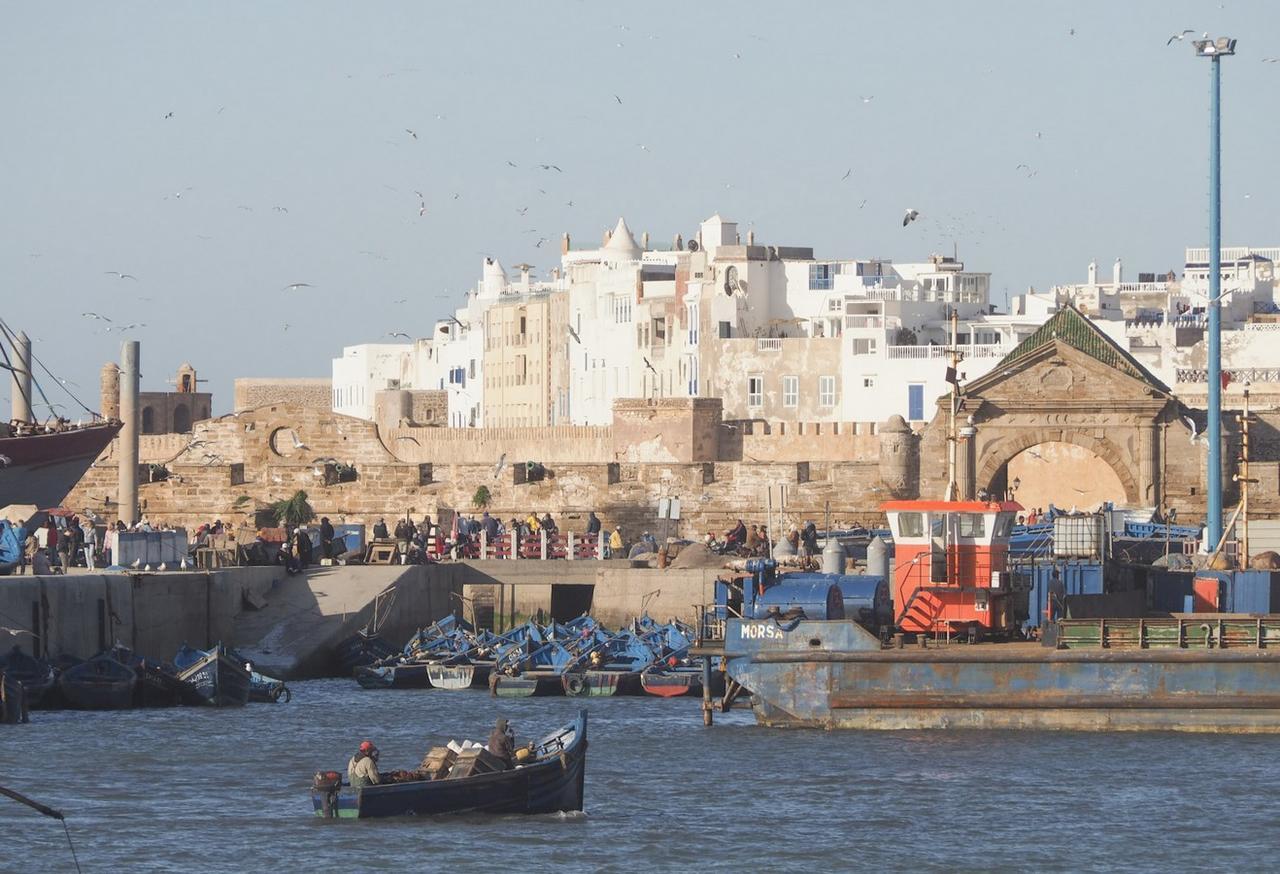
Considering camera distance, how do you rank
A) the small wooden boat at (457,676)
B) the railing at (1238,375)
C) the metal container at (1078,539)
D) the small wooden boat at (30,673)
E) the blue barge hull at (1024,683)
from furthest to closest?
1. the railing at (1238,375)
2. the small wooden boat at (457,676)
3. the metal container at (1078,539)
4. the small wooden boat at (30,673)
5. the blue barge hull at (1024,683)

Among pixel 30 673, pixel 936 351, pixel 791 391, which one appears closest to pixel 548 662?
pixel 30 673

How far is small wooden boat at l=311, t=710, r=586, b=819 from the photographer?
2416 centimetres

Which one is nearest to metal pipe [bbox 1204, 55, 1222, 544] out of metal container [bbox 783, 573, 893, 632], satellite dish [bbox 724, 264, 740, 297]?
metal container [bbox 783, 573, 893, 632]

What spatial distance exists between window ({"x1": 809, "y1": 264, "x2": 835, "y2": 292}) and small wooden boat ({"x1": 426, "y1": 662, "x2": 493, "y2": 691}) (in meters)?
38.8

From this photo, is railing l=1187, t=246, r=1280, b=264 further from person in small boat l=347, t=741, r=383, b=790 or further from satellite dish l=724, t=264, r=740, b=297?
person in small boat l=347, t=741, r=383, b=790

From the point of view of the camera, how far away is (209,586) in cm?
3919

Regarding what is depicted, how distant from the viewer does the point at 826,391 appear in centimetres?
6819

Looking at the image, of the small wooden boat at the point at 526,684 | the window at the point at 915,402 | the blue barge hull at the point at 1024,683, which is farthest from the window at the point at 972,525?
the window at the point at 915,402

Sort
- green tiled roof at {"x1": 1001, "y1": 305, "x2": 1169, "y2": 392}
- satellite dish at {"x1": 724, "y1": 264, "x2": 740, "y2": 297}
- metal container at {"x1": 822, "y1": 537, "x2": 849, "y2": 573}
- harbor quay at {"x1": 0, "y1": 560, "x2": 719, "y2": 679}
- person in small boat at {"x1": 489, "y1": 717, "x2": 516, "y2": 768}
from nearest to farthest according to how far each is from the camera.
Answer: person in small boat at {"x1": 489, "y1": 717, "x2": 516, "y2": 768}
metal container at {"x1": 822, "y1": 537, "x2": 849, "y2": 573}
harbor quay at {"x1": 0, "y1": 560, "x2": 719, "y2": 679}
green tiled roof at {"x1": 1001, "y1": 305, "x2": 1169, "y2": 392}
satellite dish at {"x1": 724, "y1": 264, "x2": 740, "y2": 297}

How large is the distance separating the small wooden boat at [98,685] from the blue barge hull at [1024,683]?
8.71m

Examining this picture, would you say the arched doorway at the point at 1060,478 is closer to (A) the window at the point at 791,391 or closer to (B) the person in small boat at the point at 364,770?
(A) the window at the point at 791,391

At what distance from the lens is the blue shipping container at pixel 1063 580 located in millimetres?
32438

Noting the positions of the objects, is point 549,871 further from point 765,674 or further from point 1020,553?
point 1020,553

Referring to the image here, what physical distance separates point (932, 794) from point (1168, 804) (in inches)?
94.0
